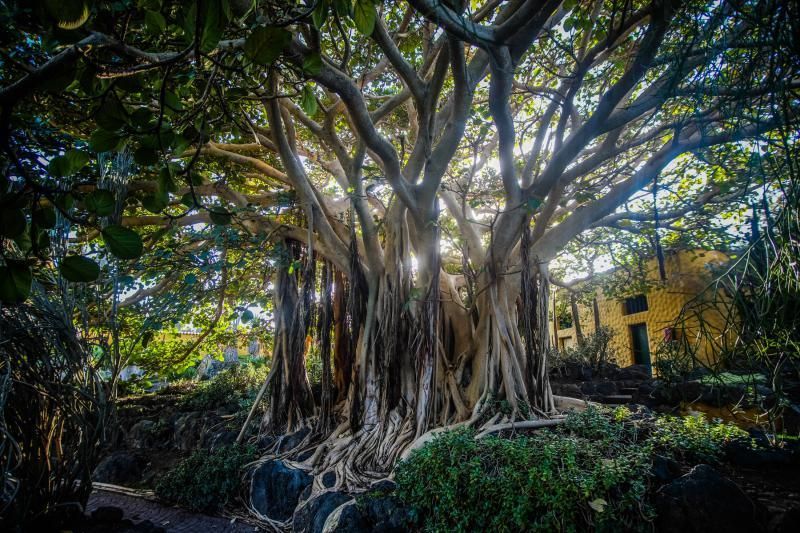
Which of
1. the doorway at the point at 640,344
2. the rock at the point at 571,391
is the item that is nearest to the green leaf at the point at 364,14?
the rock at the point at 571,391

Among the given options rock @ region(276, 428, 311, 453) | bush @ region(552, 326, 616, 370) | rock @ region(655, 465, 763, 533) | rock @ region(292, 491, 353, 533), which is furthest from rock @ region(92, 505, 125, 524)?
bush @ region(552, 326, 616, 370)

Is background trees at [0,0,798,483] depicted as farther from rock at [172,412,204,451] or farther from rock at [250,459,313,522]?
rock at [172,412,204,451]

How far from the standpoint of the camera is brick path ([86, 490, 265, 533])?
138 inches

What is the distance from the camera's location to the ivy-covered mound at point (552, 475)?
227 cm

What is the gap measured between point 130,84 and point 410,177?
3540mm

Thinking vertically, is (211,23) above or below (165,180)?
above

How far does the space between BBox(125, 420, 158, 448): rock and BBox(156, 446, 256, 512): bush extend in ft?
7.63

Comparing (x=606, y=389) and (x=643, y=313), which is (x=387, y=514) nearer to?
(x=606, y=389)

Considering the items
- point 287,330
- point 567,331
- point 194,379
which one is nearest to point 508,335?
point 287,330

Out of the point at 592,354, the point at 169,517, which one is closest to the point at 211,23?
the point at 169,517

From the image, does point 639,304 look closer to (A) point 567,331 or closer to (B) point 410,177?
(A) point 567,331

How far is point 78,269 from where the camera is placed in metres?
0.77

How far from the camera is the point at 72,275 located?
0.77 m

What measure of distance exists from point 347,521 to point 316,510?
1.67 ft
